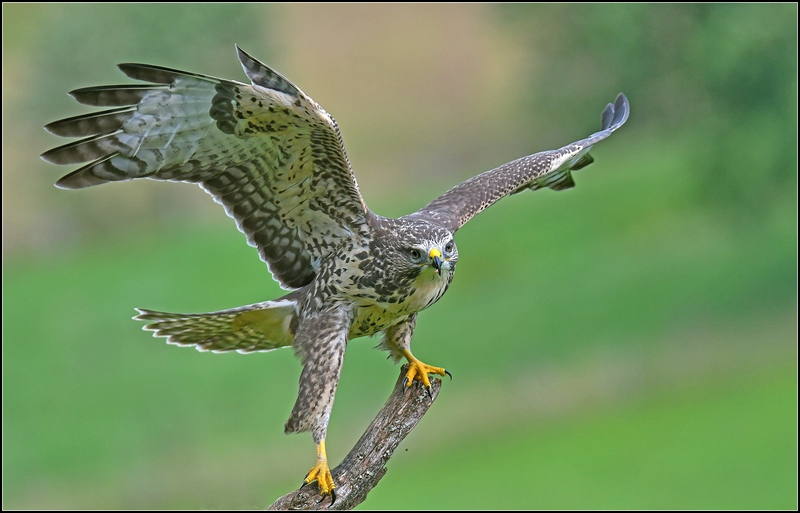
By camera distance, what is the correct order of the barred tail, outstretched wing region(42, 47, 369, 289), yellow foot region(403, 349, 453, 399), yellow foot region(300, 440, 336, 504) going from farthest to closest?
the barred tail
yellow foot region(403, 349, 453, 399)
yellow foot region(300, 440, 336, 504)
outstretched wing region(42, 47, 369, 289)

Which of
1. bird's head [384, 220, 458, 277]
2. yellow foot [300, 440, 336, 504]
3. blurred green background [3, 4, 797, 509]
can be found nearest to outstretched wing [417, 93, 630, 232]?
bird's head [384, 220, 458, 277]

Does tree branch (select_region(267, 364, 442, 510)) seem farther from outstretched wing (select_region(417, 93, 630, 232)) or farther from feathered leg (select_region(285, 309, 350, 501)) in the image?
outstretched wing (select_region(417, 93, 630, 232))

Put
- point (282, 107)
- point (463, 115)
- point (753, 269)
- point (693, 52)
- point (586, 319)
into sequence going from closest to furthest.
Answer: point (282, 107), point (693, 52), point (586, 319), point (753, 269), point (463, 115)

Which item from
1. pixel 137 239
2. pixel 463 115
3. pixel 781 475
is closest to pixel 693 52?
pixel 781 475

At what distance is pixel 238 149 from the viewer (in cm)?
641

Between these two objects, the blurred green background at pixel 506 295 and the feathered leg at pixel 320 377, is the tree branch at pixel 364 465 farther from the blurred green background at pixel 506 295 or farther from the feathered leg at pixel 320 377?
the blurred green background at pixel 506 295

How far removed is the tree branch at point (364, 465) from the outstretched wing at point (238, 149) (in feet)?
3.80

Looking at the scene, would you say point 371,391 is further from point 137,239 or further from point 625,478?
point 137,239

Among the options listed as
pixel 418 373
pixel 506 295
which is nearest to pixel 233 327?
pixel 418 373

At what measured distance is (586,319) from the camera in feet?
81.7

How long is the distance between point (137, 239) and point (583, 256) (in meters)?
12.1

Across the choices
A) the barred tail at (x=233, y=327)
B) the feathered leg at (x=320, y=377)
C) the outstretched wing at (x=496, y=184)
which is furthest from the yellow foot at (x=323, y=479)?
the outstretched wing at (x=496, y=184)

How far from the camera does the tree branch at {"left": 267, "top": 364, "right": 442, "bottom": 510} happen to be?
6062 mm

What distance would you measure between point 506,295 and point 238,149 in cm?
2021
